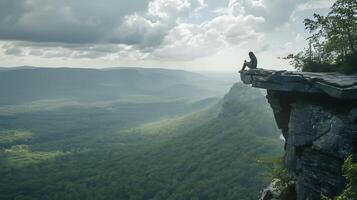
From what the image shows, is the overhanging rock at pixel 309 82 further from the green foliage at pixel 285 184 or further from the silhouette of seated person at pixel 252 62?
the green foliage at pixel 285 184

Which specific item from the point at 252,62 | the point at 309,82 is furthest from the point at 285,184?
the point at 252,62

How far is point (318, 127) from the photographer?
26.9 meters

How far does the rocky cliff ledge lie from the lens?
24531 millimetres

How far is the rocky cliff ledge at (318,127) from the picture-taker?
80.5ft

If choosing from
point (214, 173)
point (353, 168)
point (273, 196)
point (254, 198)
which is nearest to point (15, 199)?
point (214, 173)

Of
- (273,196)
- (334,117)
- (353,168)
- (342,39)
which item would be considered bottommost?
(273,196)

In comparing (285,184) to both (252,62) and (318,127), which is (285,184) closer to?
(318,127)

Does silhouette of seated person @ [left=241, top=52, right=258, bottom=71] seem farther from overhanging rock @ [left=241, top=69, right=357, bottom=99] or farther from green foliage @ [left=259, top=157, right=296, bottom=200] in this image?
green foliage @ [left=259, top=157, right=296, bottom=200]

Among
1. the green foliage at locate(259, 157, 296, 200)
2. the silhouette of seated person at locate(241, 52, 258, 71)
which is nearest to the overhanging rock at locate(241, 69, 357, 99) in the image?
the silhouette of seated person at locate(241, 52, 258, 71)

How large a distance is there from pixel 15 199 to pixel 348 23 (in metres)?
196

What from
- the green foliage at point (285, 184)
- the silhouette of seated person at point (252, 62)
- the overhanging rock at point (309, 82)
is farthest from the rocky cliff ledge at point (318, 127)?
the silhouette of seated person at point (252, 62)

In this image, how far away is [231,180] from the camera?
181 meters

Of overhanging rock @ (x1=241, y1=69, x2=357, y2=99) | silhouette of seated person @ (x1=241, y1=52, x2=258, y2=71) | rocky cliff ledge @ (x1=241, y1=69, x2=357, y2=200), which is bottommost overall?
rocky cliff ledge @ (x1=241, y1=69, x2=357, y2=200)

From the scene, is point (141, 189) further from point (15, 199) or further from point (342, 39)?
→ point (342, 39)
